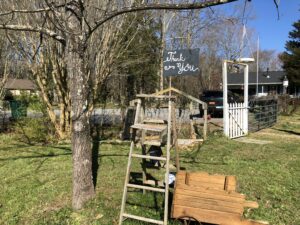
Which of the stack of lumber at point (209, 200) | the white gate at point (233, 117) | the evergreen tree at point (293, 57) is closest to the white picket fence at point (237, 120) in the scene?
the white gate at point (233, 117)

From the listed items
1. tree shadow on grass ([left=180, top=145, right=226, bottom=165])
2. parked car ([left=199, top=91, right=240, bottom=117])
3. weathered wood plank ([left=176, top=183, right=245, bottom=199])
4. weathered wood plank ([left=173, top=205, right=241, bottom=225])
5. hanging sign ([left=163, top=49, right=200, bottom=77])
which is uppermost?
hanging sign ([left=163, top=49, right=200, bottom=77])

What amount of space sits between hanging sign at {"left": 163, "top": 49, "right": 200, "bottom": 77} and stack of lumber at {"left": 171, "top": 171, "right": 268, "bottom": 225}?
5.67 metres

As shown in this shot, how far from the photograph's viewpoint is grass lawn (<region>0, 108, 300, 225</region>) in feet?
15.8

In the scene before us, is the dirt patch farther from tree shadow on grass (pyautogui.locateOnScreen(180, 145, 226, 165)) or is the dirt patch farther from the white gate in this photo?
tree shadow on grass (pyautogui.locateOnScreen(180, 145, 226, 165))

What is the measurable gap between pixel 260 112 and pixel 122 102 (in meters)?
5.95

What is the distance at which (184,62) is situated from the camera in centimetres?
982

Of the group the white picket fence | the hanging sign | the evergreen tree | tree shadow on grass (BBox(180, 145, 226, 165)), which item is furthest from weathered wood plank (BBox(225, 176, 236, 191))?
the evergreen tree

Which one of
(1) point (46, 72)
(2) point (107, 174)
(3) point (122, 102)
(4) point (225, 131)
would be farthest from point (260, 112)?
(2) point (107, 174)

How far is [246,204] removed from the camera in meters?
4.07

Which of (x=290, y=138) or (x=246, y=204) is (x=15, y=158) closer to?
(x=246, y=204)

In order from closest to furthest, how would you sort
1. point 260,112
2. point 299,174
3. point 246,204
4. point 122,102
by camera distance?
point 246,204 < point 299,174 < point 122,102 < point 260,112

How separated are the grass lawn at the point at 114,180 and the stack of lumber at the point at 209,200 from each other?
1.20ft

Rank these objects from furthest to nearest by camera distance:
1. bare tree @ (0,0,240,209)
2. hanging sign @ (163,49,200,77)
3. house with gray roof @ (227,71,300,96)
Result: 1. house with gray roof @ (227,71,300,96)
2. hanging sign @ (163,49,200,77)
3. bare tree @ (0,0,240,209)

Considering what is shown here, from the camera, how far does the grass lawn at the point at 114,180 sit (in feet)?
15.8
